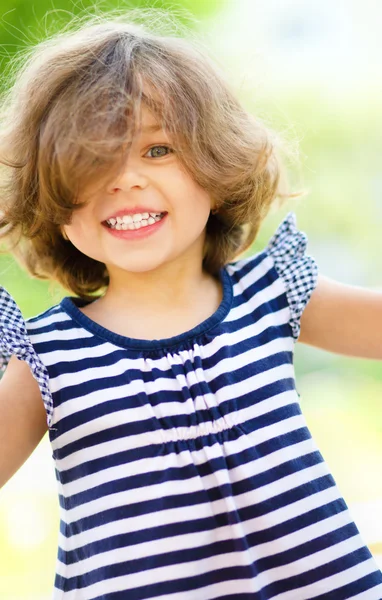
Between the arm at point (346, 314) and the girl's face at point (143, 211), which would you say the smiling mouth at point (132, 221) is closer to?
the girl's face at point (143, 211)

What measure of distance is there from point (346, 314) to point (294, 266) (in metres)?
0.09

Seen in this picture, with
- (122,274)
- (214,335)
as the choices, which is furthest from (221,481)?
(122,274)

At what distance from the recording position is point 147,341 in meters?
0.83

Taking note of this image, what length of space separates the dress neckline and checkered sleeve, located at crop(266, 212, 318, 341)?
7 cm

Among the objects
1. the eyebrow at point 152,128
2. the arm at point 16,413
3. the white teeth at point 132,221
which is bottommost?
the arm at point 16,413

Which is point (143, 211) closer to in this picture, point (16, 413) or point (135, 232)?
point (135, 232)

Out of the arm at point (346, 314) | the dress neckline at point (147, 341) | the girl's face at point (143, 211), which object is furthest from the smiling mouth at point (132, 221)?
the arm at point (346, 314)

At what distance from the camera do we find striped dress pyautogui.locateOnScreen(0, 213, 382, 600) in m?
0.77

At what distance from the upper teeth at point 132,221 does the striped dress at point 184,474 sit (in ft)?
0.41

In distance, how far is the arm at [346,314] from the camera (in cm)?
91

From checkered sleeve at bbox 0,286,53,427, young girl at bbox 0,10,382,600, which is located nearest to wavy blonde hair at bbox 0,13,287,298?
young girl at bbox 0,10,382,600

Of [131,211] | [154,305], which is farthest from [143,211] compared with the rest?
[154,305]

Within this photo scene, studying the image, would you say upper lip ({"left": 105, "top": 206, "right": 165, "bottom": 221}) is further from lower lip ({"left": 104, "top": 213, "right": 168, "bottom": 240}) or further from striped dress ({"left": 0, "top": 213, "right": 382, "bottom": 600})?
striped dress ({"left": 0, "top": 213, "right": 382, "bottom": 600})

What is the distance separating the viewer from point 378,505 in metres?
1.23
